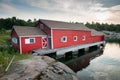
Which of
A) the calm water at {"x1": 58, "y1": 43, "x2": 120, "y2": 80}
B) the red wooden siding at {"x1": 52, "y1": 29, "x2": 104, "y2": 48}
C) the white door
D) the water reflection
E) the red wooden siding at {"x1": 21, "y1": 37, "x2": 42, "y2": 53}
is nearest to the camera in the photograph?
the calm water at {"x1": 58, "y1": 43, "x2": 120, "y2": 80}

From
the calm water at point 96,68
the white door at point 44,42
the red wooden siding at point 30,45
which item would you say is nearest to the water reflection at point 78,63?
the calm water at point 96,68

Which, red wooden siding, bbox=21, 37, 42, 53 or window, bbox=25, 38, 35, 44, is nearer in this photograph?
red wooden siding, bbox=21, 37, 42, 53

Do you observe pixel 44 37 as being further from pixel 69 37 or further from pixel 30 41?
pixel 69 37

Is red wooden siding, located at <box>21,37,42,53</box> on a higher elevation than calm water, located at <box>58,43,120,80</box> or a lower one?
higher

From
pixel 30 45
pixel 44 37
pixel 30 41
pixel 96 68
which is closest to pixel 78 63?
pixel 96 68

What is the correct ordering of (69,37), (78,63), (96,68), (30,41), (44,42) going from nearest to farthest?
(96,68) → (30,41) → (78,63) → (44,42) → (69,37)

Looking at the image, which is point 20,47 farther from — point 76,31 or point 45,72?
point 76,31

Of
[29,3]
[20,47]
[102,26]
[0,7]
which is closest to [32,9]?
[29,3]

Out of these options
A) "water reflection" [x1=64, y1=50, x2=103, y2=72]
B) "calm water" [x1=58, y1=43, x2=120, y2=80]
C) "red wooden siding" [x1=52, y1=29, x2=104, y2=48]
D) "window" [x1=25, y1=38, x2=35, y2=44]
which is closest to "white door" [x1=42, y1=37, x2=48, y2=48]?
"red wooden siding" [x1=52, y1=29, x2=104, y2=48]

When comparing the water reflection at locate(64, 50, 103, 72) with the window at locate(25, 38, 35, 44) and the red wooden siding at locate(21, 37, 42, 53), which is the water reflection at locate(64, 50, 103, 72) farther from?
the window at locate(25, 38, 35, 44)

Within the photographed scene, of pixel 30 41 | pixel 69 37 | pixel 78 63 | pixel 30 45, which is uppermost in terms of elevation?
pixel 69 37

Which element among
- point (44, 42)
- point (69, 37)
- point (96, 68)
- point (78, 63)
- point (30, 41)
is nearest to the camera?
point (96, 68)

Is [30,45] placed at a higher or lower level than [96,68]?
higher

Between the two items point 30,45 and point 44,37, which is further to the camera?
point 44,37
